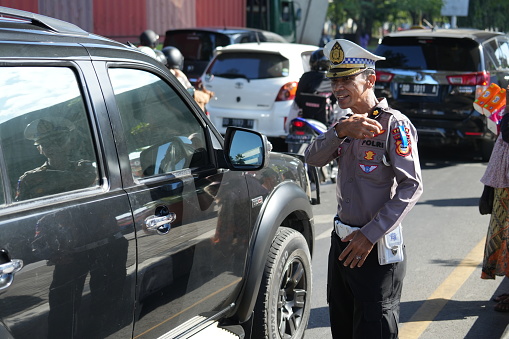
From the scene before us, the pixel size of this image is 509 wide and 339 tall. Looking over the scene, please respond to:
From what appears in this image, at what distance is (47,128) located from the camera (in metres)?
2.61

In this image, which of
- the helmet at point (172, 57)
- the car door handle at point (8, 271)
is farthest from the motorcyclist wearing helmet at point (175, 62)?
the car door handle at point (8, 271)

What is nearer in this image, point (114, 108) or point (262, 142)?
point (114, 108)

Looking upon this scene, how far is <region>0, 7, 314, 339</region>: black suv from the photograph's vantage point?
94.4 inches

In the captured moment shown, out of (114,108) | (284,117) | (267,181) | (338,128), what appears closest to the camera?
(114,108)

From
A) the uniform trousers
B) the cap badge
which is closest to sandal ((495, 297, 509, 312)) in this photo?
the uniform trousers

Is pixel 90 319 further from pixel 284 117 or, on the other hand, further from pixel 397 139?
pixel 284 117

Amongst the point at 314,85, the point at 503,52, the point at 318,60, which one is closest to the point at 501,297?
the point at 314,85

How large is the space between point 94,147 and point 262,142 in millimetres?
1005

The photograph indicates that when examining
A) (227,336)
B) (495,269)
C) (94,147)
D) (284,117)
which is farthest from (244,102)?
(94,147)

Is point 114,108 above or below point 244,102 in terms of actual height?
above

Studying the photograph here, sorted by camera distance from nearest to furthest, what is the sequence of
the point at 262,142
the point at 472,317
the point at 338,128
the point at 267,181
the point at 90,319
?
the point at 90,319 → the point at 338,128 → the point at 262,142 → the point at 267,181 → the point at 472,317

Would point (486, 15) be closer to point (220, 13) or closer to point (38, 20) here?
point (220, 13)

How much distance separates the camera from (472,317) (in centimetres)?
507

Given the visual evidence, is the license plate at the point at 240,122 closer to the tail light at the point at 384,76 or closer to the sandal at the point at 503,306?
the tail light at the point at 384,76
